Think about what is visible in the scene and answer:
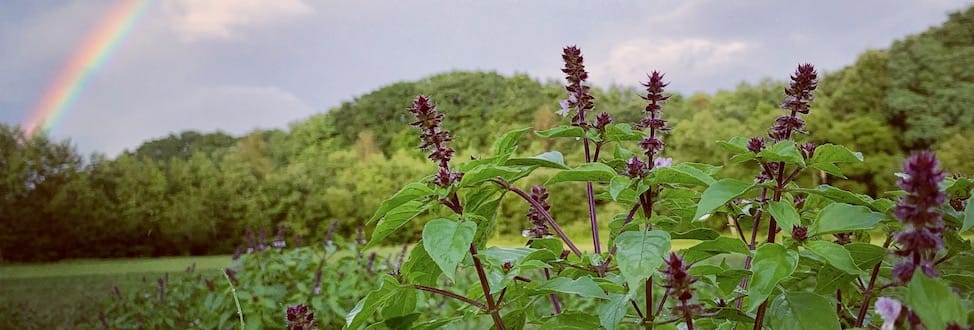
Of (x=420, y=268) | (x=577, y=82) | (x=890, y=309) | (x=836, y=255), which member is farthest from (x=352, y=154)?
(x=890, y=309)

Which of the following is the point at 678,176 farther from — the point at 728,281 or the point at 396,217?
the point at 396,217

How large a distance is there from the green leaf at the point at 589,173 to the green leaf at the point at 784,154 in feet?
0.49

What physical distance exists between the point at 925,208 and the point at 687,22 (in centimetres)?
839

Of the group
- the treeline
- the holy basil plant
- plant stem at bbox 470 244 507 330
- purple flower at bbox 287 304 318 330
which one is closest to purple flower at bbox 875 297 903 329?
the holy basil plant

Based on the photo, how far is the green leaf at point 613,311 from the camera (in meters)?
0.74

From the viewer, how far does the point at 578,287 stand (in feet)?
2.35

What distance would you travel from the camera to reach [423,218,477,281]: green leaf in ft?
2.25

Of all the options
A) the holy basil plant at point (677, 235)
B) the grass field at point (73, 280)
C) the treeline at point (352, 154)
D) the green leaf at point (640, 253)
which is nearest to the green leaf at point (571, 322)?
the holy basil plant at point (677, 235)

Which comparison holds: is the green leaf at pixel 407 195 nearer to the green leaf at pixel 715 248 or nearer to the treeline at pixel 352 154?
the green leaf at pixel 715 248

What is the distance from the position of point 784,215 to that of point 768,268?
80 millimetres

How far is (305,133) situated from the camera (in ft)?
36.3

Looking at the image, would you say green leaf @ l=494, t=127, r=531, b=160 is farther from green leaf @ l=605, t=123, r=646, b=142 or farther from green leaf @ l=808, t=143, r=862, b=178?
green leaf @ l=808, t=143, r=862, b=178

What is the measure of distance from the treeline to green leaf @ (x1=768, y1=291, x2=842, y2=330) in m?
8.03

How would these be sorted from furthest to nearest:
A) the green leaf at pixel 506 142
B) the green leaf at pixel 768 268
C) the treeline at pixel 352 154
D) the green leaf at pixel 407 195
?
the treeline at pixel 352 154 → the green leaf at pixel 506 142 → the green leaf at pixel 407 195 → the green leaf at pixel 768 268
